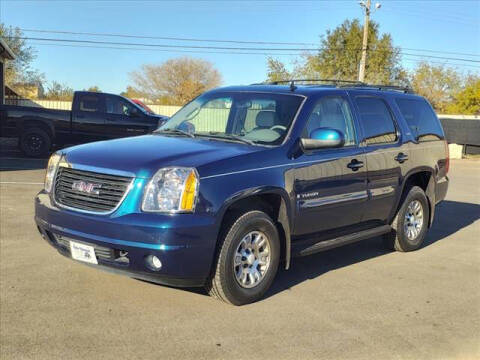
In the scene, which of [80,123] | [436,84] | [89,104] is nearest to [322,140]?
[80,123]

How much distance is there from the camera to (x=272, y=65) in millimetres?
39812

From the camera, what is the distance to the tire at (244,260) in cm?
436

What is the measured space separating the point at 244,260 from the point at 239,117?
169cm

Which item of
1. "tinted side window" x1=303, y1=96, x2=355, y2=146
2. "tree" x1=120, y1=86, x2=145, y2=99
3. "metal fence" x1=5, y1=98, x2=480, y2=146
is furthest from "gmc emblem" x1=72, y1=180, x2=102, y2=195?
"tree" x1=120, y1=86, x2=145, y2=99

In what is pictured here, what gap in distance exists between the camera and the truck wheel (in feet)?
51.1

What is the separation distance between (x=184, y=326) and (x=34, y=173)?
9.59 meters

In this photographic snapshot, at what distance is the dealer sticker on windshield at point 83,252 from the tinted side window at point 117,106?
1198 cm

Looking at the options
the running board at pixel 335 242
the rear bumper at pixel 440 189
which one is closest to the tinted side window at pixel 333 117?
the running board at pixel 335 242

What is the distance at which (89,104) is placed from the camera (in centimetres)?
1598

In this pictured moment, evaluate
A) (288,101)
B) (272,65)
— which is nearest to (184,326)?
(288,101)

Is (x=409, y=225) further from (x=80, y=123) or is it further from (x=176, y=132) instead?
(x=80, y=123)

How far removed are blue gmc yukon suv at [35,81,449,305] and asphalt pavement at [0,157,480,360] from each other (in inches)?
14.2

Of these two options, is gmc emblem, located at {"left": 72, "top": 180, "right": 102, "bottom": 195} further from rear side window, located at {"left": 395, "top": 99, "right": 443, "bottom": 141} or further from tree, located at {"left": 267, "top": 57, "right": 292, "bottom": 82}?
tree, located at {"left": 267, "top": 57, "right": 292, "bottom": 82}

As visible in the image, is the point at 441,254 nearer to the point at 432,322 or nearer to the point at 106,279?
the point at 432,322
